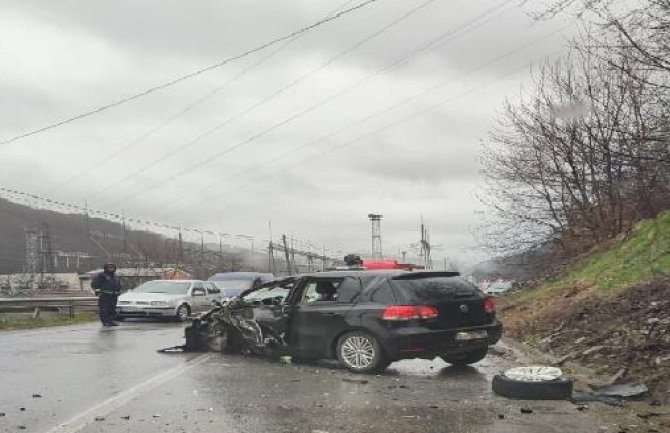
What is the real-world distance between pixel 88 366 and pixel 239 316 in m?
2.46

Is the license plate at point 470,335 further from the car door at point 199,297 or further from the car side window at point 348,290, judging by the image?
the car door at point 199,297

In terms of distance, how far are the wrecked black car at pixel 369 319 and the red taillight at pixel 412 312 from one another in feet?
0.04

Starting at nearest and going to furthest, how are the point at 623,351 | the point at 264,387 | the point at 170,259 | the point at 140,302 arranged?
the point at 264,387 < the point at 623,351 < the point at 140,302 < the point at 170,259

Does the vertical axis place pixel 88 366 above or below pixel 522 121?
below

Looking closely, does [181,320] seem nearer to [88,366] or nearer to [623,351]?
[88,366]

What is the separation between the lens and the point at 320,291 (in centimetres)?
1095

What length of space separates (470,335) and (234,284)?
58.5 feet

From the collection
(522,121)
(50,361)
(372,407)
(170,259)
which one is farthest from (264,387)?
(170,259)

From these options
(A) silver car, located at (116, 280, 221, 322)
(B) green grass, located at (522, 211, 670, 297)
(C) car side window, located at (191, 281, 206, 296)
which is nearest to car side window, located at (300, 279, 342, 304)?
(B) green grass, located at (522, 211, 670, 297)

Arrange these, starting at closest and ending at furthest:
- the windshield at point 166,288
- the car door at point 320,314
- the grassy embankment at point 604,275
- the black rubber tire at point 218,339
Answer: the car door at point 320,314
the black rubber tire at point 218,339
the grassy embankment at point 604,275
the windshield at point 166,288

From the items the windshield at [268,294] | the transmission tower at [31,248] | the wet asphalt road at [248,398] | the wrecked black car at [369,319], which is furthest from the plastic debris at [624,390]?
the transmission tower at [31,248]

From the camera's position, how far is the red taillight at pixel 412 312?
9.68 meters

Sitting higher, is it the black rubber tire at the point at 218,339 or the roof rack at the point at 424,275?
the roof rack at the point at 424,275

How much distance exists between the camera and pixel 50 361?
1149cm
